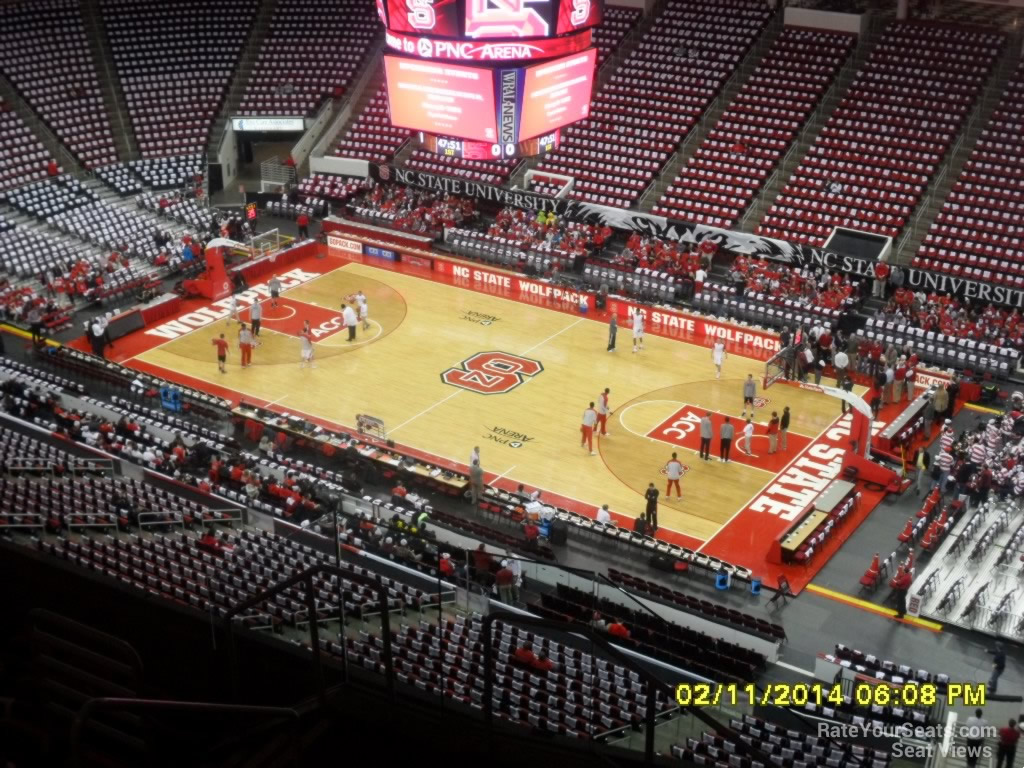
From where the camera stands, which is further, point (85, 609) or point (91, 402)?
point (91, 402)

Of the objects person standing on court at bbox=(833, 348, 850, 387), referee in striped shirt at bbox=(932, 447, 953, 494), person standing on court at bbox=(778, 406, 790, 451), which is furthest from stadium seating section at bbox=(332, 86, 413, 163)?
referee in striped shirt at bbox=(932, 447, 953, 494)

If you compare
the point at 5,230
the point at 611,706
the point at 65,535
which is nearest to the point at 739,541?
the point at 611,706

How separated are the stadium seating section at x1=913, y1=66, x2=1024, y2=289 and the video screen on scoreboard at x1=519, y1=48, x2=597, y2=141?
13106 mm

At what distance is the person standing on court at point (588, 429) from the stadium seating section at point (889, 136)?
1331cm

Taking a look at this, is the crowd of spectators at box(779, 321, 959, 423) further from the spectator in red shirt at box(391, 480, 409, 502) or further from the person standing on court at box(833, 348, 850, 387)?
the spectator in red shirt at box(391, 480, 409, 502)

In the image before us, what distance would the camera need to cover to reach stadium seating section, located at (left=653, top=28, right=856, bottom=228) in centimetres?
4253

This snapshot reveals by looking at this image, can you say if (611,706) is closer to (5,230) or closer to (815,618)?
(815,618)

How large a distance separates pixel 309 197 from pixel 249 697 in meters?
38.3

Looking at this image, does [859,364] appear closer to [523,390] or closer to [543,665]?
[523,390]

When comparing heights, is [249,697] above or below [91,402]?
above

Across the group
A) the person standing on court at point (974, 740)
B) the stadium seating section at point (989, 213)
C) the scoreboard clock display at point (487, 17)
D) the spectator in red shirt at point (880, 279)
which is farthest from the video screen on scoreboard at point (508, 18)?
the person standing on court at point (974, 740)

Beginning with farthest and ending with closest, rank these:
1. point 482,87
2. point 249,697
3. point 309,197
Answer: point 309,197
point 482,87
point 249,697

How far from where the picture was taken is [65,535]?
2223 centimetres

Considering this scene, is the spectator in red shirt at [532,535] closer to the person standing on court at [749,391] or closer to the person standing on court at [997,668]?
the person standing on court at [749,391]
